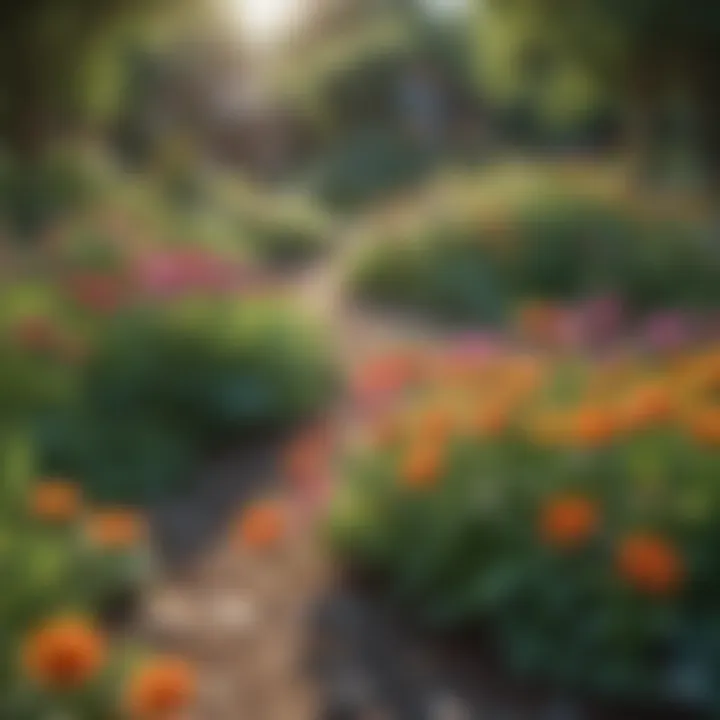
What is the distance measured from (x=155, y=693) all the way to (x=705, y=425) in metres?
0.75

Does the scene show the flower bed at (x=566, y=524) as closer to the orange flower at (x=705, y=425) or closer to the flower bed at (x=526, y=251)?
the orange flower at (x=705, y=425)

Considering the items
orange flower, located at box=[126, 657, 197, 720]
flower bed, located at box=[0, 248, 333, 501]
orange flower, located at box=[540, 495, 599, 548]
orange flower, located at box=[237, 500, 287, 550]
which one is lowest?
orange flower, located at box=[126, 657, 197, 720]

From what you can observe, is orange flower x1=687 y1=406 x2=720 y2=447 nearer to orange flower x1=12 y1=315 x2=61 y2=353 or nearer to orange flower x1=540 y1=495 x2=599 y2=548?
orange flower x1=540 y1=495 x2=599 y2=548

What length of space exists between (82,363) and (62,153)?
4.97 ft

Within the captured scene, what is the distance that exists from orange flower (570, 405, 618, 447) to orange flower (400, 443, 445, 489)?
0.58 ft

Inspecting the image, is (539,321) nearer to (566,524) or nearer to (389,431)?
(389,431)

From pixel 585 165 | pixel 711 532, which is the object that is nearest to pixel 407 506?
pixel 711 532

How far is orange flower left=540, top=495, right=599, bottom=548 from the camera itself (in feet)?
4.80

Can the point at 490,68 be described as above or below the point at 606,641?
above

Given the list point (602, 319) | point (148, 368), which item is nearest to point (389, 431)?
point (148, 368)

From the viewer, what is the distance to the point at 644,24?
2895 mm

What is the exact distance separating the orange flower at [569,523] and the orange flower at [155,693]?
0.45 meters

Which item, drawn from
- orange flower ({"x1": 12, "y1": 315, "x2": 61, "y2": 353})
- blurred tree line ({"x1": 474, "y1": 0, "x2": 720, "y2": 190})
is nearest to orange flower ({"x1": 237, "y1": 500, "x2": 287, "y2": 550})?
orange flower ({"x1": 12, "y1": 315, "x2": 61, "y2": 353})

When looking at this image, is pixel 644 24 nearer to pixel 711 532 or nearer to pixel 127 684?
pixel 711 532
